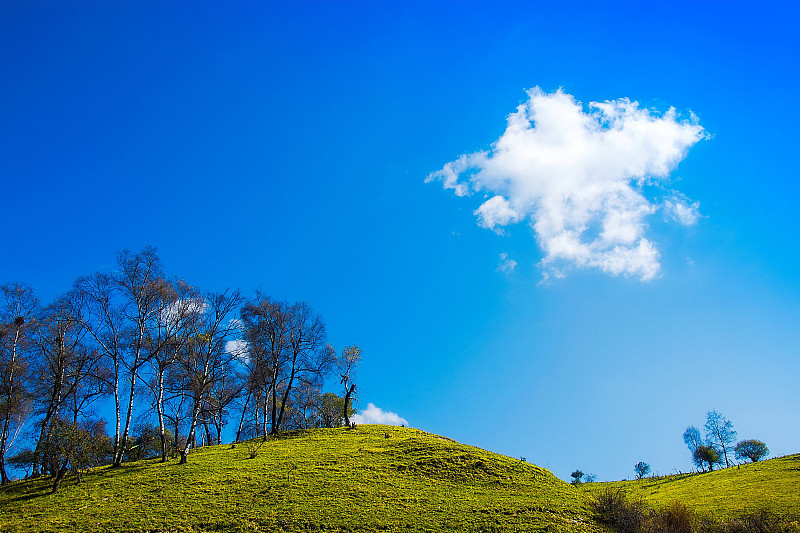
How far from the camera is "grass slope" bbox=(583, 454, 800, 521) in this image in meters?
32.3

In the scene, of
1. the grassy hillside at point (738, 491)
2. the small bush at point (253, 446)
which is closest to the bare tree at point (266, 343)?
the small bush at point (253, 446)

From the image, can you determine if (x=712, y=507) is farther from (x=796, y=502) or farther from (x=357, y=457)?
(x=357, y=457)

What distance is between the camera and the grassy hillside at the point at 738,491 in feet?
106

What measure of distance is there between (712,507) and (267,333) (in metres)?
42.0

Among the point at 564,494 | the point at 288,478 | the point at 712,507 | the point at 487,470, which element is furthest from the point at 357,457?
the point at 712,507

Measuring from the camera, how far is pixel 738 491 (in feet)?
127

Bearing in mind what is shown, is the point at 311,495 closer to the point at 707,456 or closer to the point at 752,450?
the point at 707,456

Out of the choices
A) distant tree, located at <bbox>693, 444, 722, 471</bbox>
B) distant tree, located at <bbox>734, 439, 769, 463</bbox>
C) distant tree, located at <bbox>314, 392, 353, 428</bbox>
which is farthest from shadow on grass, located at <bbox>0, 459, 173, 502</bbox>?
distant tree, located at <bbox>734, 439, 769, 463</bbox>

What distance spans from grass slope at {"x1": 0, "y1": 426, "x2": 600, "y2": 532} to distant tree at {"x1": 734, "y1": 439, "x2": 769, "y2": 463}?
198ft

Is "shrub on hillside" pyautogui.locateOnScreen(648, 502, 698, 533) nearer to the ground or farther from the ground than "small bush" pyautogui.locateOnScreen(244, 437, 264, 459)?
nearer to the ground

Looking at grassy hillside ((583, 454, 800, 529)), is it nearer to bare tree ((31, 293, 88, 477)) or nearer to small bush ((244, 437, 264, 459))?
small bush ((244, 437, 264, 459))

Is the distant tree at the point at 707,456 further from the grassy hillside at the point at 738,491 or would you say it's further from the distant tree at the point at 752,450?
the grassy hillside at the point at 738,491

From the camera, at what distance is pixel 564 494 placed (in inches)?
1355

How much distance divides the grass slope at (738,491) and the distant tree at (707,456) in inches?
794
